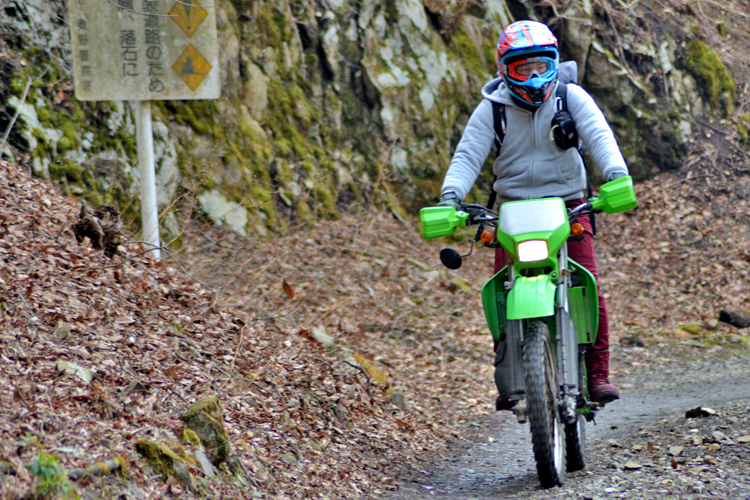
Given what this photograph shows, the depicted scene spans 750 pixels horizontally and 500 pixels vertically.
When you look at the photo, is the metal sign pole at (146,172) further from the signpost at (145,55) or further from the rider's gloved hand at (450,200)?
the rider's gloved hand at (450,200)

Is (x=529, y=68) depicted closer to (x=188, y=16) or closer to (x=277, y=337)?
(x=277, y=337)

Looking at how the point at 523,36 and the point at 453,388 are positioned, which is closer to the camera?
the point at 523,36

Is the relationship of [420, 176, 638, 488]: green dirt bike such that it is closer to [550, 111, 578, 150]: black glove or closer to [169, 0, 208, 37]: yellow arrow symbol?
[550, 111, 578, 150]: black glove

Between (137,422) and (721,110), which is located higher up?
(721,110)

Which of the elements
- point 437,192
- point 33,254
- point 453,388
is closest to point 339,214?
point 437,192

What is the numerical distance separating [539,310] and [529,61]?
1.56 meters

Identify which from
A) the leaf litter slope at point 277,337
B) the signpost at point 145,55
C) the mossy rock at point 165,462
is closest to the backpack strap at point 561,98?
the leaf litter slope at point 277,337

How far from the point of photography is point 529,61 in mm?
4195

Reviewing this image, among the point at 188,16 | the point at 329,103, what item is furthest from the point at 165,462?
the point at 329,103

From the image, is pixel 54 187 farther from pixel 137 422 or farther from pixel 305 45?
pixel 305 45

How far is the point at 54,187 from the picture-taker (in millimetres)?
7113

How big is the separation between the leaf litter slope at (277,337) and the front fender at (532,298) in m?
1.43

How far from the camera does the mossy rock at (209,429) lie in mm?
3404

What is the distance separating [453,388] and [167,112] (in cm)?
531
